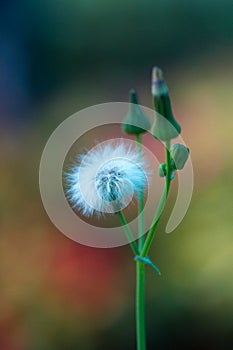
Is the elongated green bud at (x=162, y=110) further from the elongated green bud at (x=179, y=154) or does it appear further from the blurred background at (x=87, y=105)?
the blurred background at (x=87, y=105)

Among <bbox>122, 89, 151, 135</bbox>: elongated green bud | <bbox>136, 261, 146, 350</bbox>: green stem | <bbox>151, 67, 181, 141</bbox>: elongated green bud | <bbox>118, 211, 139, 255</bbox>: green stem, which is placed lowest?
<bbox>136, 261, 146, 350</bbox>: green stem

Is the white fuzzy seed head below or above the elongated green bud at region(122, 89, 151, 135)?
below

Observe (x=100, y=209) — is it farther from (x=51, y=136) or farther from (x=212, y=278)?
(x=51, y=136)

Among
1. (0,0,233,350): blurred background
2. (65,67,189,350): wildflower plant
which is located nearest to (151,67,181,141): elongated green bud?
(65,67,189,350): wildflower plant

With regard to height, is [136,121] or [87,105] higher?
[87,105]

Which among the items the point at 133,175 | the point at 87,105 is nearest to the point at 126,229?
the point at 133,175

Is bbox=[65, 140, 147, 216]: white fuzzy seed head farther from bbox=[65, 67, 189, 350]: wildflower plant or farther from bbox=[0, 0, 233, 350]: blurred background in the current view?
bbox=[0, 0, 233, 350]: blurred background

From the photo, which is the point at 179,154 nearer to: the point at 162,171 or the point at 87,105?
the point at 162,171
